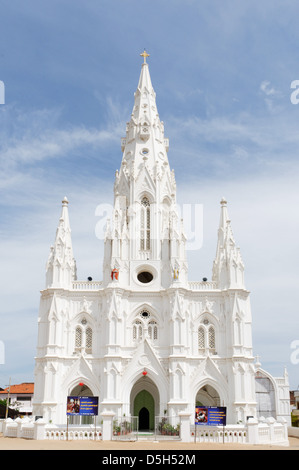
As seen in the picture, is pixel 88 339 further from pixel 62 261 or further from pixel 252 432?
pixel 252 432

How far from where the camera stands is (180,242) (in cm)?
4303

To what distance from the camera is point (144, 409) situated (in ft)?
138

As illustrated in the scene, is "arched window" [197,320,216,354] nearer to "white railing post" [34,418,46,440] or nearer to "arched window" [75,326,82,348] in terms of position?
"arched window" [75,326,82,348]

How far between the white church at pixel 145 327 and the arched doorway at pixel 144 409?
0.28 ft

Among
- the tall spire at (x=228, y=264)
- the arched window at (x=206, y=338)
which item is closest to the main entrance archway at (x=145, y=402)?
the arched window at (x=206, y=338)

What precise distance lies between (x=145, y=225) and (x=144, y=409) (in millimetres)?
16410

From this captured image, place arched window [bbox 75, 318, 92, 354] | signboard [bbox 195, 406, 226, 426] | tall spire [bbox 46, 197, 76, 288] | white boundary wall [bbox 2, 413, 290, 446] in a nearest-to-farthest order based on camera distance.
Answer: signboard [bbox 195, 406, 226, 426] → white boundary wall [bbox 2, 413, 290, 446] → arched window [bbox 75, 318, 92, 354] → tall spire [bbox 46, 197, 76, 288]

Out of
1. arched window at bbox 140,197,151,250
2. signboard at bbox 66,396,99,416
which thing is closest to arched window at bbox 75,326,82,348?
arched window at bbox 140,197,151,250

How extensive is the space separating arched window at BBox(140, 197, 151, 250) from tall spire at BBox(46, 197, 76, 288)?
663 cm

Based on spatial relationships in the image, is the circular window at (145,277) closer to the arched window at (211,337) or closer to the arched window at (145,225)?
the arched window at (145,225)

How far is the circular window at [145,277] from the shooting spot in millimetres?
44562

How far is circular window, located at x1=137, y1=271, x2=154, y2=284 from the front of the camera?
44562 mm

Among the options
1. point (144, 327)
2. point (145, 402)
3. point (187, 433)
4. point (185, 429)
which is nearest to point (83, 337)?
point (144, 327)

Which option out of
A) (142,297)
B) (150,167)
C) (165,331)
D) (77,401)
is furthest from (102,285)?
(77,401)
